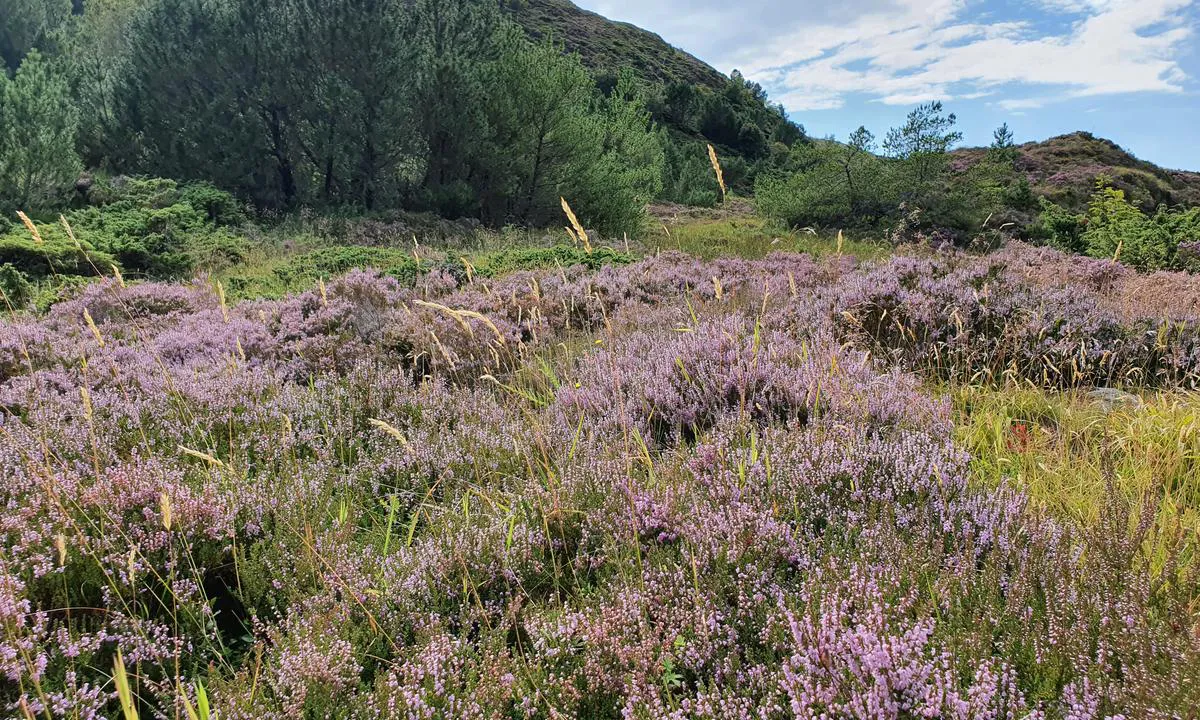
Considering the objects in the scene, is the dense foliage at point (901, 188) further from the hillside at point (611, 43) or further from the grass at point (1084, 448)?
the hillside at point (611, 43)

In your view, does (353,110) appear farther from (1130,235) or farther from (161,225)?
(1130,235)

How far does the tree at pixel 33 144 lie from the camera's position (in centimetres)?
1140

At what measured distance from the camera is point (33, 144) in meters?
11.7

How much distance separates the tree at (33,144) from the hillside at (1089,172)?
92.4ft

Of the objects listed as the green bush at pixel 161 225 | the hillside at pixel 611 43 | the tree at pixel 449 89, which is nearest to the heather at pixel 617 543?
the green bush at pixel 161 225

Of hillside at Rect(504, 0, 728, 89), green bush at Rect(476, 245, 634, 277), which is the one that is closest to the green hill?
hillside at Rect(504, 0, 728, 89)

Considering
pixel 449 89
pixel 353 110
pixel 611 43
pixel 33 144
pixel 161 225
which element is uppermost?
pixel 611 43

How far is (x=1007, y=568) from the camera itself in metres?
1.87

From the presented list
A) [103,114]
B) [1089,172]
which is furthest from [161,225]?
[1089,172]

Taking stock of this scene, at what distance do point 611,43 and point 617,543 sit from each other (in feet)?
231

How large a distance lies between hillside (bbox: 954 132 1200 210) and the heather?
24894 mm

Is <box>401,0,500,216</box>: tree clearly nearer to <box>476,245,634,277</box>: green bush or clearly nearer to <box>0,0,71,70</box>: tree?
<box>476,245,634,277</box>: green bush

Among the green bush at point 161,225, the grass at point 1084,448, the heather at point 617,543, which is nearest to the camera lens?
the heather at point 617,543

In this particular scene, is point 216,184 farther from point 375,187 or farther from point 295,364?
point 295,364
